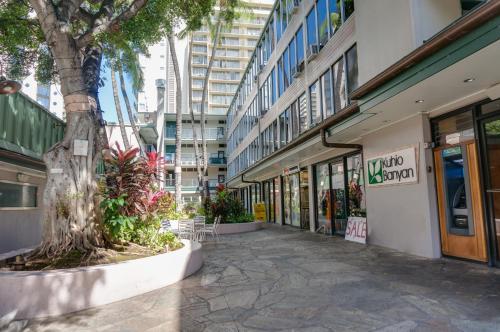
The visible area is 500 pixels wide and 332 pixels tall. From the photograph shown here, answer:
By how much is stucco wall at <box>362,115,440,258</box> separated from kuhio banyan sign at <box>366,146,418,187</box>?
12 centimetres

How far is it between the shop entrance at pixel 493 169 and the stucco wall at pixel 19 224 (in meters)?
9.70

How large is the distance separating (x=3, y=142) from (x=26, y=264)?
3096 mm

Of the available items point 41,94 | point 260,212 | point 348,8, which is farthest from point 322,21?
point 41,94

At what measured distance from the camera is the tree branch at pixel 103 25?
6.05 m

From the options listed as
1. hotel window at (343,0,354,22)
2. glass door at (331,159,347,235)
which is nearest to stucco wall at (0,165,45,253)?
glass door at (331,159,347,235)

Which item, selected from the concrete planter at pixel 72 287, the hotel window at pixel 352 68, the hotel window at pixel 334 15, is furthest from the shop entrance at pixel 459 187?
the concrete planter at pixel 72 287

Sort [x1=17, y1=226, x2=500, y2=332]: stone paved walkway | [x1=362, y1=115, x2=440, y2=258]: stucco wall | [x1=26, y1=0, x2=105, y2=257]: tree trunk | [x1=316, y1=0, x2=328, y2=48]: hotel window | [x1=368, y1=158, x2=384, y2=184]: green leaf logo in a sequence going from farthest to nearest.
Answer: [x1=316, y1=0, x2=328, y2=48]: hotel window < [x1=368, y1=158, x2=384, y2=184]: green leaf logo < [x1=362, y1=115, x2=440, y2=258]: stucco wall < [x1=26, y1=0, x2=105, y2=257]: tree trunk < [x1=17, y1=226, x2=500, y2=332]: stone paved walkway

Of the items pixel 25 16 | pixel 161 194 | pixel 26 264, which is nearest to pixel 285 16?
pixel 25 16

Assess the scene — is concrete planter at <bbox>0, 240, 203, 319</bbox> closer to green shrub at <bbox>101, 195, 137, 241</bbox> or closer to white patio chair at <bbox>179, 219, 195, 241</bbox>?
green shrub at <bbox>101, 195, 137, 241</bbox>

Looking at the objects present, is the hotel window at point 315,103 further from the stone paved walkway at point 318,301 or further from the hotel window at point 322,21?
the stone paved walkway at point 318,301

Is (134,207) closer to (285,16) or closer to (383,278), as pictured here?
(383,278)

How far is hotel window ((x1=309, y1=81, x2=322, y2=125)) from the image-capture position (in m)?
12.3

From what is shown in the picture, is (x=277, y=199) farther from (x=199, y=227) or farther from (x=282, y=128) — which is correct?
(x=199, y=227)

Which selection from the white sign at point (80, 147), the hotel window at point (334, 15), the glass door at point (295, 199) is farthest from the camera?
the glass door at point (295, 199)
